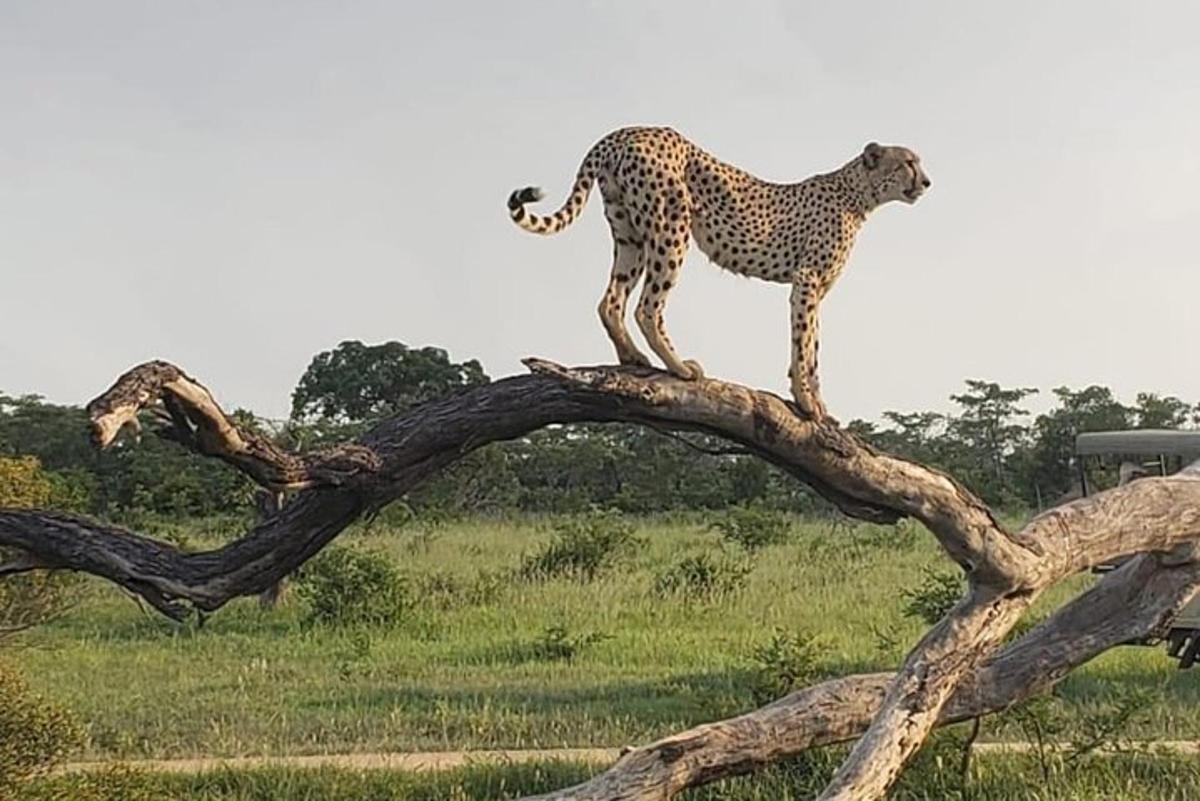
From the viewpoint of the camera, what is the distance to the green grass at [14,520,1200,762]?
7.57 m

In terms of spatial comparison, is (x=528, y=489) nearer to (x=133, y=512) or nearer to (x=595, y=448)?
(x=595, y=448)

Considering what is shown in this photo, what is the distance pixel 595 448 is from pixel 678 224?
24063 millimetres

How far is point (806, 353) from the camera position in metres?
4.32

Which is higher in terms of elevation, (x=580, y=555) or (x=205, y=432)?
(x=205, y=432)

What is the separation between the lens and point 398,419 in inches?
166

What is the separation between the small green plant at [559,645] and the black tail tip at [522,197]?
606 cm

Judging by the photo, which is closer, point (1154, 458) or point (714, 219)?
point (714, 219)

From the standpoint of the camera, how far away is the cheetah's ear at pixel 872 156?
461cm

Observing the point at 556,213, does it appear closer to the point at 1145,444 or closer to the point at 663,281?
the point at 663,281

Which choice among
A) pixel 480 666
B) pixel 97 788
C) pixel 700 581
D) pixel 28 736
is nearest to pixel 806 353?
pixel 97 788

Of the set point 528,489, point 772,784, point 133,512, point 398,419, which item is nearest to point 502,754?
point 772,784

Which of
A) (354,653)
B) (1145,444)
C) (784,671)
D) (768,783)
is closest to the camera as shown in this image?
(768,783)

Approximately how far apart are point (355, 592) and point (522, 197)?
25.6 ft

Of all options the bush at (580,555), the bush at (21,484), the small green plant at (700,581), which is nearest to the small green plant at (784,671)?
the bush at (21,484)
